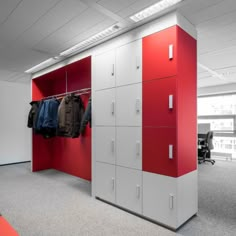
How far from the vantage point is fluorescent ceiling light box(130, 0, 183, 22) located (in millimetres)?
2192

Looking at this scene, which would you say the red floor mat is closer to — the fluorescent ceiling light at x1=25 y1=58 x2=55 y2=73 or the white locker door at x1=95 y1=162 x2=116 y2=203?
the white locker door at x1=95 y1=162 x2=116 y2=203

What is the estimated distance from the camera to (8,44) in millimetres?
3348

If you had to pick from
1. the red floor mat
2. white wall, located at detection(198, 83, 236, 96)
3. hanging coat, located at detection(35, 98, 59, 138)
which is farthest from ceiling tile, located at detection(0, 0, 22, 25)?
white wall, located at detection(198, 83, 236, 96)

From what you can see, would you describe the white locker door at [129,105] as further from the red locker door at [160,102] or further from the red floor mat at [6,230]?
the red floor mat at [6,230]

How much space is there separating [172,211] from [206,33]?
8.51 feet

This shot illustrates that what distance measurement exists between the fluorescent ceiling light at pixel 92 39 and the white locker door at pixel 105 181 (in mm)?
2049

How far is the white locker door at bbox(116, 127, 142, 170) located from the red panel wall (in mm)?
1573

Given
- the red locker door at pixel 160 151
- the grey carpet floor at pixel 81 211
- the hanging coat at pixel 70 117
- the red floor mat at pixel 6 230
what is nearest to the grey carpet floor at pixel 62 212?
the grey carpet floor at pixel 81 211

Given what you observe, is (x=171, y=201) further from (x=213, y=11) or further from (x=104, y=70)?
(x=213, y=11)

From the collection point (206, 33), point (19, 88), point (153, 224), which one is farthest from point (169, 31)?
point (19, 88)

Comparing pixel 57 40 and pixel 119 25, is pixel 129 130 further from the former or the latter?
pixel 57 40

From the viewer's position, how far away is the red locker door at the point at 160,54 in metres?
2.33

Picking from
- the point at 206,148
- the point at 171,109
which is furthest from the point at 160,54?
the point at 206,148

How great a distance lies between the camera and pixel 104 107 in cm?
313
